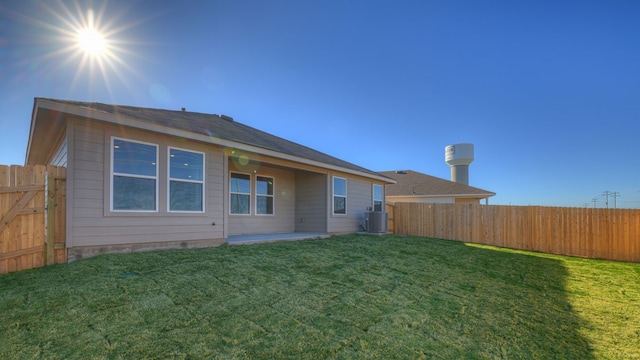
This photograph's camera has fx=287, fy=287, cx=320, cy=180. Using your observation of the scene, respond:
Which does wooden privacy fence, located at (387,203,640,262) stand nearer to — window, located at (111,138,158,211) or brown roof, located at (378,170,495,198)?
brown roof, located at (378,170,495,198)

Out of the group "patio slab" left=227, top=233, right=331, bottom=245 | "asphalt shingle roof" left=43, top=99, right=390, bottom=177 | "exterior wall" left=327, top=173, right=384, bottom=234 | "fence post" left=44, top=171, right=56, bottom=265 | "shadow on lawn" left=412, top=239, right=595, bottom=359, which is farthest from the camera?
"exterior wall" left=327, top=173, right=384, bottom=234

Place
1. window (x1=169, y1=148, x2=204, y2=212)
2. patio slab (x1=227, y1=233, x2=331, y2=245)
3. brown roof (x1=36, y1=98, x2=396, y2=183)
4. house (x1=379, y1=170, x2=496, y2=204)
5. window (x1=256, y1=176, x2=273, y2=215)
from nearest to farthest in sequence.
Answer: brown roof (x1=36, y1=98, x2=396, y2=183), window (x1=169, y1=148, x2=204, y2=212), patio slab (x1=227, y1=233, x2=331, y2=245), window (x1=256, y1=176, x2=273, y2=215), house (x1=379, y1=170, x2=496, y2=204)

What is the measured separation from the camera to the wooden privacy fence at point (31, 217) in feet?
14.4

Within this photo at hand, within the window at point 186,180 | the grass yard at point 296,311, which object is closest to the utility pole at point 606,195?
the grass yard at point 296,311

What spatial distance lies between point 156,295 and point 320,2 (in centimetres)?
883

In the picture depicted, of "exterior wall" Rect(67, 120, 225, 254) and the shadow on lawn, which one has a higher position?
"exterior wall" Rect(67, 120, 225, 254)

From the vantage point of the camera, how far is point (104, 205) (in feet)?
17.2

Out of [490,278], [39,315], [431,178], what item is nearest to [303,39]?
[490,278]

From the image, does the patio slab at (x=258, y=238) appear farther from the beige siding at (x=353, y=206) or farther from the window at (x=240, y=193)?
the window at (x=240, y=193)

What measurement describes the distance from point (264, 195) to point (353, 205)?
3.77 metres

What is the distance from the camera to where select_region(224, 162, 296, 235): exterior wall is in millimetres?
9109

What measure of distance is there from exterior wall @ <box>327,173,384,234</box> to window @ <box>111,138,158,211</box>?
5.87 metres

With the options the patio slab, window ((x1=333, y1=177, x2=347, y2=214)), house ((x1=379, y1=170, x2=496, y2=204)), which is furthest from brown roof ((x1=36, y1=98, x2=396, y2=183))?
house ((x1=379, y1=170, x2=496, y2=204))

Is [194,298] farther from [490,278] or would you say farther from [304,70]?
[304,70]
